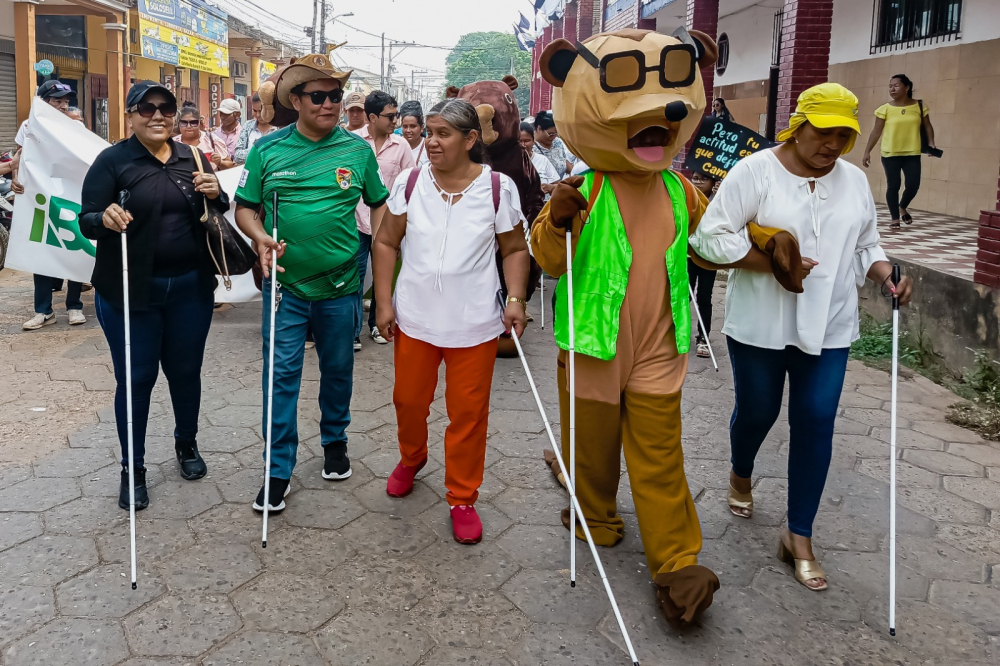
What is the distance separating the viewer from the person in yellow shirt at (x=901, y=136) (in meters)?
10.2

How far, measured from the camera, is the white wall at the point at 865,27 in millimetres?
11031

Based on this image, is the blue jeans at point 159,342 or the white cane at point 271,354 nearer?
the white cane at point 271,354

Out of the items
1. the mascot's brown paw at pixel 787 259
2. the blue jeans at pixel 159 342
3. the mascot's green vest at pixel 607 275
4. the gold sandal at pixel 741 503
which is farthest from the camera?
the gold sandal at pixel 741 503

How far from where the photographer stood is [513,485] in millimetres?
4520

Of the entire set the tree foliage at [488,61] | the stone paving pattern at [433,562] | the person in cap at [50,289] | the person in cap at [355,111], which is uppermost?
the tree foliage at [488,61]

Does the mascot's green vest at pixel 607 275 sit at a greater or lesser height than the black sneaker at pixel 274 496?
greater

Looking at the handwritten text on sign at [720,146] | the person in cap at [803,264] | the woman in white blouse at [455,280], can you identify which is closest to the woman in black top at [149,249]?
the woman in white blouse at [455,280]

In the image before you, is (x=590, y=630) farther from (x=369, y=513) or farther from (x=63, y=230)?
(x=63, y=230)

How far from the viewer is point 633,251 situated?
347cm

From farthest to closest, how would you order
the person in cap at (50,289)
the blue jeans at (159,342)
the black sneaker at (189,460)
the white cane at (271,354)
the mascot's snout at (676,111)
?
the person in cap at (50,289) < the black sneaker at (189,460) < the blue jeans at (159,342) < the white cane at (271,354) < the mascot's snout at (676,111)

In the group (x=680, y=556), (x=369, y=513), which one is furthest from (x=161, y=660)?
(x=680, y=556)

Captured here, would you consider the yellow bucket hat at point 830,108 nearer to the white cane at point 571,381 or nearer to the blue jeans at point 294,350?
the white cane at point 571,381

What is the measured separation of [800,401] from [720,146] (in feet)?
11.4

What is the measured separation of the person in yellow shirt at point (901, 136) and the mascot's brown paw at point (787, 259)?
8.00 meters
